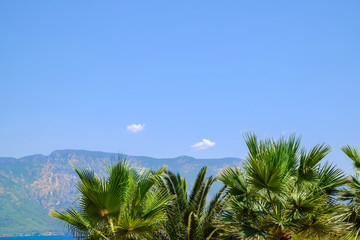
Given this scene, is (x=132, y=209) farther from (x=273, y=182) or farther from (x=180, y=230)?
(x=180, y=230)

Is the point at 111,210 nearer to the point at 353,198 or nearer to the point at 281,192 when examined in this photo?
the point at 281,192

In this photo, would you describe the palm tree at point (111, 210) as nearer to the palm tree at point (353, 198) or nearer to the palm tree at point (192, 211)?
the palm tree at point (192, 211)

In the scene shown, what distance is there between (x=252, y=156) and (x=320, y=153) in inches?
70.3

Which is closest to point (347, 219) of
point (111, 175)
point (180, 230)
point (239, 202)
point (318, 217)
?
point (318, 217)

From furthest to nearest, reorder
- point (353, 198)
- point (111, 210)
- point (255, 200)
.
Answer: point (353, 198), point (255, 200), point (111, 210)

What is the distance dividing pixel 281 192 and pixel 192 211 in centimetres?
562

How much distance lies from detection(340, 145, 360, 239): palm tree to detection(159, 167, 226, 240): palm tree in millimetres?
3986

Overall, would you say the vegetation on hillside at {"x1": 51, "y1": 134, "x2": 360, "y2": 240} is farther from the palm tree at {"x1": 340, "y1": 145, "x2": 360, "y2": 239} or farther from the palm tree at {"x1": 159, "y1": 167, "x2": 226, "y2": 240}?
the palm tree at {"x1": 159, "y1": 167, "x2": 226, "y2": 240}

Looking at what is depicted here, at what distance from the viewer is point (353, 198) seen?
38.4 feet

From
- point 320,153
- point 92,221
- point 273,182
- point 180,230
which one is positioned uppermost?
point 320,153

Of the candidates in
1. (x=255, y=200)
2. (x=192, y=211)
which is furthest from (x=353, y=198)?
(x=192, y=211)

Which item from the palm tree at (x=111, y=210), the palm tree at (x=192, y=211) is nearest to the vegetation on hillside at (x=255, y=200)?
the palm tree at (x=111, y=210)

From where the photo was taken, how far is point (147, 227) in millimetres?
9859

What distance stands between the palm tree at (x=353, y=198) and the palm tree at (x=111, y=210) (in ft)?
16.6
